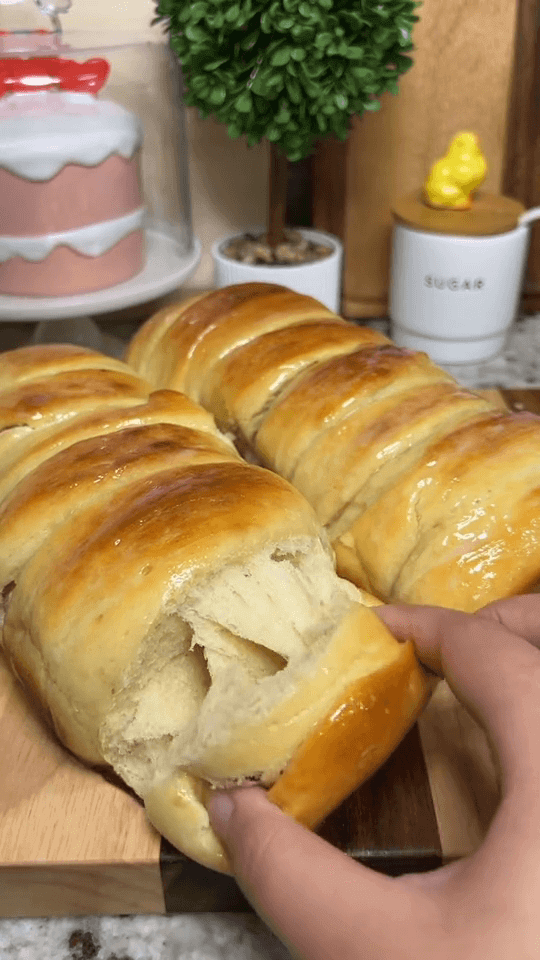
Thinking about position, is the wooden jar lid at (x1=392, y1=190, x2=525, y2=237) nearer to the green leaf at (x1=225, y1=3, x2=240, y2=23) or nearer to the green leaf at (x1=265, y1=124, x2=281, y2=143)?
the green leaf at (x1=265, y1=124, x2=281, y2=143)

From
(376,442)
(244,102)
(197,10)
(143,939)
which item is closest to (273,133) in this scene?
(244,102)

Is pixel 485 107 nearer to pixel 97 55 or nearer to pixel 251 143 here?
pixel 251 143

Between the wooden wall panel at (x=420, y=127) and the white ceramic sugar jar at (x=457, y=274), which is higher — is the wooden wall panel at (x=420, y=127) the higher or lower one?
the higher one

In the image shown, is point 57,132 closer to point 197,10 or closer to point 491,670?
point 197,10

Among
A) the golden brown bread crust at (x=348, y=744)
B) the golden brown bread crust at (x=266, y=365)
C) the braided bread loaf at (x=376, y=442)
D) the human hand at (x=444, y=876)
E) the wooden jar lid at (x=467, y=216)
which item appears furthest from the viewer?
the wooden jar lid at (x=467, y=216)

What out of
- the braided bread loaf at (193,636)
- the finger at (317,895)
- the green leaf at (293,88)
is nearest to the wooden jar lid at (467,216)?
the green leaf at (293,88)

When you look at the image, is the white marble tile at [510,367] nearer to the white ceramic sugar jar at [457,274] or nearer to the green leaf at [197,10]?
the white ceramic sugar jar at [457,274]

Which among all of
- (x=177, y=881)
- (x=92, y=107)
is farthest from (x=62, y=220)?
(x=177, y=881)

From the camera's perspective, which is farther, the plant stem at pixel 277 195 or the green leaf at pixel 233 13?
the plant stem at pixel 277 195
